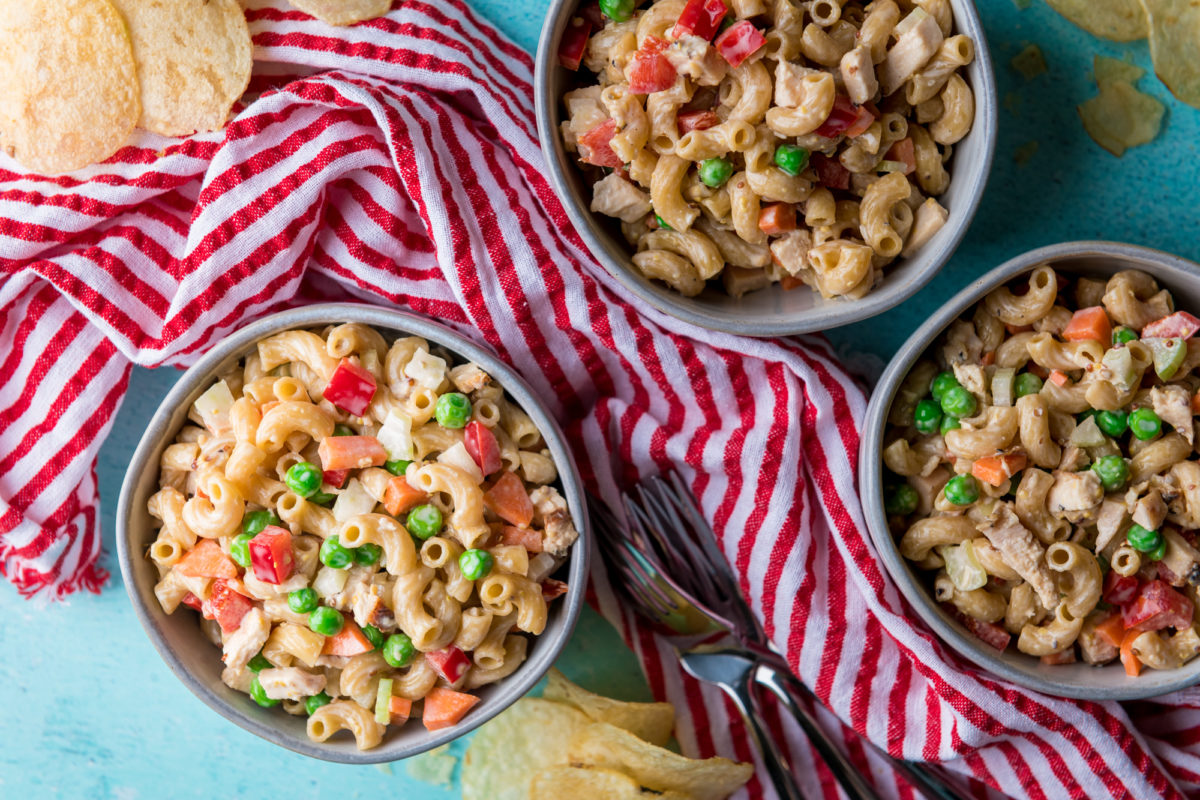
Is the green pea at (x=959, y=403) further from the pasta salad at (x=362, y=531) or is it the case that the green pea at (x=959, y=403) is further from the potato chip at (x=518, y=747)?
the potato chip at (x=518, y=747)

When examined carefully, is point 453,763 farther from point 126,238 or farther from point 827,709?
point 126,238

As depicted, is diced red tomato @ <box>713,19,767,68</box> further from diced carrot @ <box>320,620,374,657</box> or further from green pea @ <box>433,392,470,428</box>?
diced carrot @ <box>320,620,374,657</box>

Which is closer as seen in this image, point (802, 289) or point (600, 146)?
point (600, 146)

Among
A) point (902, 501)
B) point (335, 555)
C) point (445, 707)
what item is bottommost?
point (445, 707)

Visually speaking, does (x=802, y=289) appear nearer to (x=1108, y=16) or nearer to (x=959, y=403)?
(x=959, y=403)

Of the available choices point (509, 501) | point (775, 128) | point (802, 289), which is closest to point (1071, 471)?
point (802, 289)

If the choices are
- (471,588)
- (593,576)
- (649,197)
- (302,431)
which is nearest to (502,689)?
(471,588)
